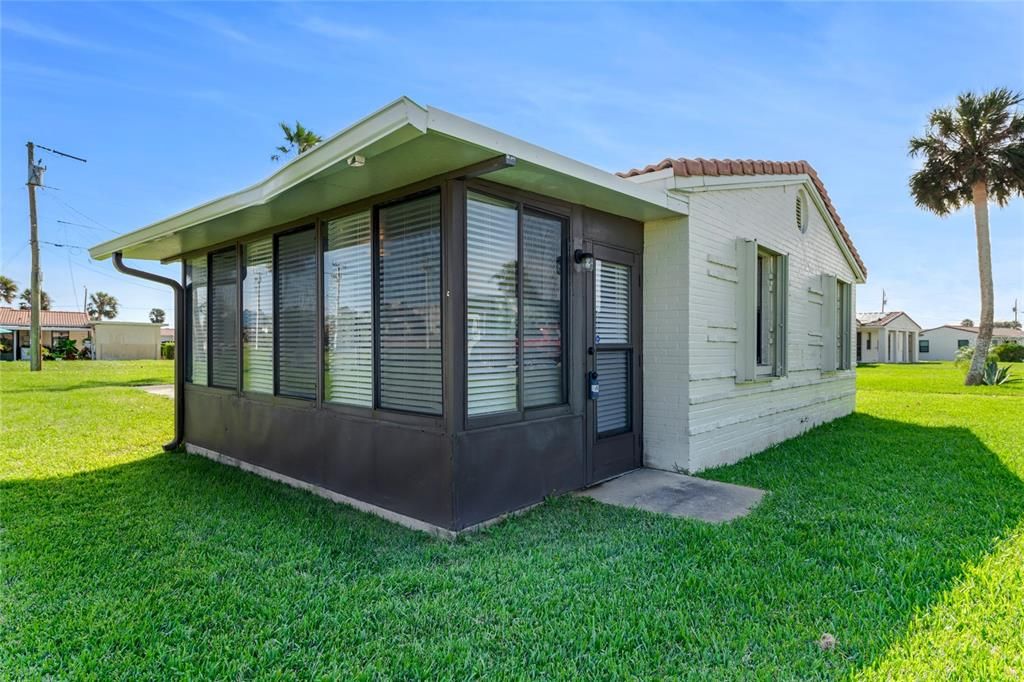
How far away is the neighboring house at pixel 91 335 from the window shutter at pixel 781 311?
115 feet

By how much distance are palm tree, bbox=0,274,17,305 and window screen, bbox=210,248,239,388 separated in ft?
179

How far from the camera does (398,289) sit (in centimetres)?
395

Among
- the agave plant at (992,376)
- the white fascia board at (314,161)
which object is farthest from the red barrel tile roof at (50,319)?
the agave plant at (992,376)

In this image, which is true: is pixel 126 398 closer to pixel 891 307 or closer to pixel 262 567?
pixel 262 567

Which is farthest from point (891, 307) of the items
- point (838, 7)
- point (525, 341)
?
point (525, 341)

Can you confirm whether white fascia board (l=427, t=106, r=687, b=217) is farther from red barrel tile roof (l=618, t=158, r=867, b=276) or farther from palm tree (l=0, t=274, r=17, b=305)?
palm tree (l=0, t=274, r=17, b=305)

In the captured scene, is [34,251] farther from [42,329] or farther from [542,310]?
[542,310]

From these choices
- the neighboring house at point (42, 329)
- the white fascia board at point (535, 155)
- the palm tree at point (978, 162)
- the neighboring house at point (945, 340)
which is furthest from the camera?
the neighboring house at point (945, 340)

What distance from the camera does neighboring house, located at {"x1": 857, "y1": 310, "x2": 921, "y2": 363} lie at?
32.3 m

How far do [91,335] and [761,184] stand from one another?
3953 cm

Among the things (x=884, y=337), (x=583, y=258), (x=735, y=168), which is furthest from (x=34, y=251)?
(x=884, y=337)

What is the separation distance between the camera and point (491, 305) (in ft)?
12.5

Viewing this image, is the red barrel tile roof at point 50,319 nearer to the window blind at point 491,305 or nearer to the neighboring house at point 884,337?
the window blind at point 491,305

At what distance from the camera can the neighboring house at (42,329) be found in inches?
1260
